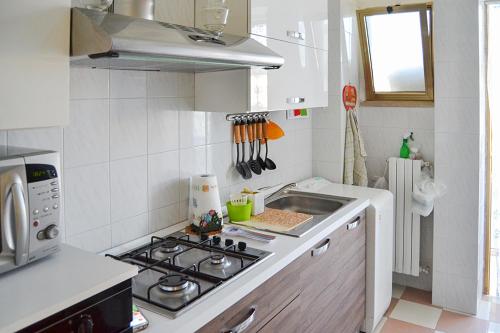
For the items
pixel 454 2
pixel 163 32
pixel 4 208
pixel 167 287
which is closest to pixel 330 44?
pixel 454 2

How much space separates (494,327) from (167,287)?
2.38 m

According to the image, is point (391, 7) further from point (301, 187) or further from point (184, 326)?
point (184, 326)

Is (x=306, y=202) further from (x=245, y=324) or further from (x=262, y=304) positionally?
(x=245, y=324)

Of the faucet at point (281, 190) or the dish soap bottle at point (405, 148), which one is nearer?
the faucet at point (281, 190)

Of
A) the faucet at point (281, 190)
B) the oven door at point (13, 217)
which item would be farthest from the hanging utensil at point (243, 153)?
the oven door at point (13, 217)

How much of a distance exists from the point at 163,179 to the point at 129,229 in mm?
266

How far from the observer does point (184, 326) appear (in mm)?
1220

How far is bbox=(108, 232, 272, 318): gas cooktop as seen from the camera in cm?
136

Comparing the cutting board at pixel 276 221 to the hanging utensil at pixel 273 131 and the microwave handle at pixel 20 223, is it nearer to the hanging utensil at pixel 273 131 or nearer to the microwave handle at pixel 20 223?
the hanging utensil at pixel 273 131

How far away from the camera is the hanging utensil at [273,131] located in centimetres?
264

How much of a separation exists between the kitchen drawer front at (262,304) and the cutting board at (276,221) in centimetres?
25

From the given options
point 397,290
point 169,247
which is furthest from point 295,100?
point 397,290

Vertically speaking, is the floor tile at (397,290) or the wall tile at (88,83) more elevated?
the wall tile at (88,83)

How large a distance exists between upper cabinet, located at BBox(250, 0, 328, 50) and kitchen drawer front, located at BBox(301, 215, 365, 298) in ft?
3.19
